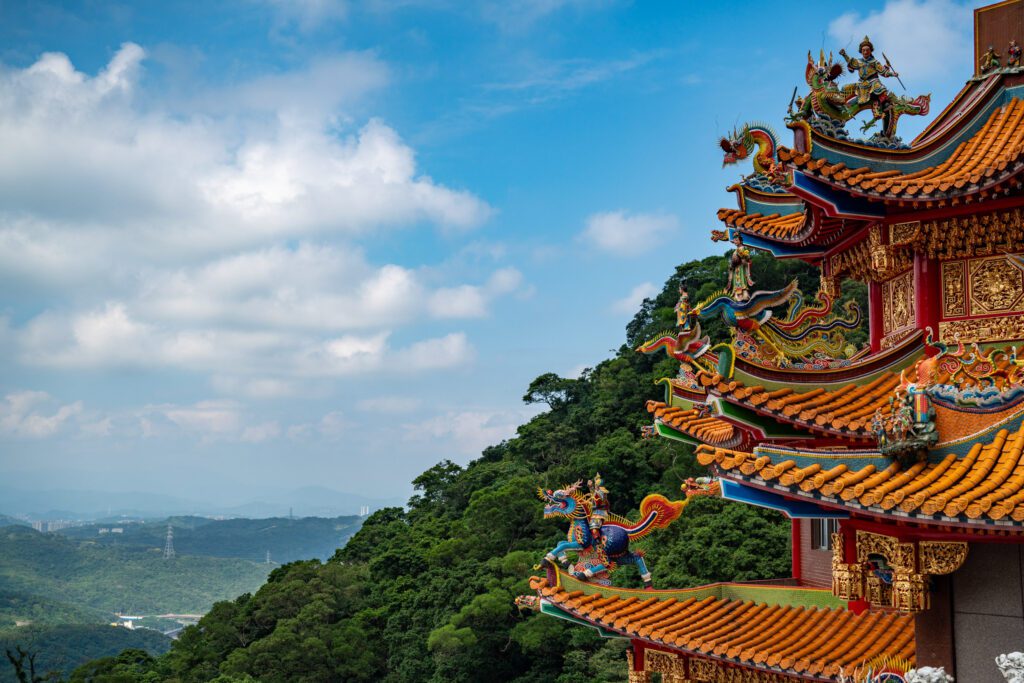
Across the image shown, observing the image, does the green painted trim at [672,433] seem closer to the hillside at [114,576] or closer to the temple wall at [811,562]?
the temple wall at [811,562]

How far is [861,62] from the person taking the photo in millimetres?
9562

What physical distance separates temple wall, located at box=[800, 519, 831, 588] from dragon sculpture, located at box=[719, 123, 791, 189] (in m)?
3.69

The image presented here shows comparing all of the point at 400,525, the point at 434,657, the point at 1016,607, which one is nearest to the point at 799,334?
the point at 1016,607

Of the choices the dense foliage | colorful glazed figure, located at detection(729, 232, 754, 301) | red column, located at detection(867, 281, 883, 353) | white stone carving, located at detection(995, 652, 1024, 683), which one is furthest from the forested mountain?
the dense foliage

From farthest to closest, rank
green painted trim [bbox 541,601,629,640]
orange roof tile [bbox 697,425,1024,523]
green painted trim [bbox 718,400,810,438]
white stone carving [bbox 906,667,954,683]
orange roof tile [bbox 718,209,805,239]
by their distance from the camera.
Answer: orange roof tile [bbox 718,209,805,239]
green painted trim [bbox 541,601,629,640]
green painted trim [bbox 718,400,810,438]
white stone carving [bbox 906,667,954,683]
orange roof tile [bbox 697,425,1024,523]

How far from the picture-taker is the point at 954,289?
855cm

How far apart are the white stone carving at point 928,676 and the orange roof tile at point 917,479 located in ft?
3.65

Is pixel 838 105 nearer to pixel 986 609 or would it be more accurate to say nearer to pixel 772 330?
pixel 772 330

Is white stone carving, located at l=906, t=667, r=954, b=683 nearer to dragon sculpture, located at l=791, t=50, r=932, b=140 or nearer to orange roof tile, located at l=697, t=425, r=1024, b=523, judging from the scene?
orange roof tile, located at l=697, t=425, r=1024, b=523

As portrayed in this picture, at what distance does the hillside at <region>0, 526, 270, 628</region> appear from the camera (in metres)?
127

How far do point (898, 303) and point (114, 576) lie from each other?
5677 inches

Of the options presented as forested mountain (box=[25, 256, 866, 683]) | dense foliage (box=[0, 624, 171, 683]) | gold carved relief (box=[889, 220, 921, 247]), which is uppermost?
gold carved relief (box=[889, 220, 921, 247])

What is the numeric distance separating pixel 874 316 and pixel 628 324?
45478mm

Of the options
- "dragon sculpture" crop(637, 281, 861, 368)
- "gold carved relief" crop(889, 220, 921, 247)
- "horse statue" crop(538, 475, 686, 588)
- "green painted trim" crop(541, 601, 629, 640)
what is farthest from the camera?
"horse statue" crop(538, 475, 686, 588)
